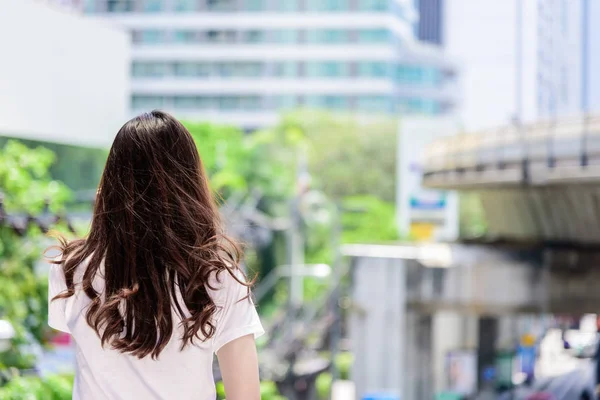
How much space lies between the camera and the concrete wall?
8.55 m

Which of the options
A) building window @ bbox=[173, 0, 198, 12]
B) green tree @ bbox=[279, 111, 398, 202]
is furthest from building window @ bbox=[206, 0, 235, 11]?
green tree @ bbox=[279, 111, 398, 202]

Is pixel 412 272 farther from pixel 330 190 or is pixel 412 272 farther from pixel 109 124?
pixel 330 190

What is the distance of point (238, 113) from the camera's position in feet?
253

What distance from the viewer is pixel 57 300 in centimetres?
211

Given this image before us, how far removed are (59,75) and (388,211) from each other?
1615 inches

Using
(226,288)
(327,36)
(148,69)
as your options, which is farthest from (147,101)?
(226,288)

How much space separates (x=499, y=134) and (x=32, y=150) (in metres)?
7.23

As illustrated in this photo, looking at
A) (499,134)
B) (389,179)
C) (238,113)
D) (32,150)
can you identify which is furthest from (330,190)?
(32,150)

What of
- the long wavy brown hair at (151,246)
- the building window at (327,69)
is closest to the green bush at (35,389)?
the long wavy brown hair at (151,246)

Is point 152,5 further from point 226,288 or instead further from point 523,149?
point 226,288

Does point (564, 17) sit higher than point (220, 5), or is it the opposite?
point (220, 5)

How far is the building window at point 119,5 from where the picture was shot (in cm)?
7012

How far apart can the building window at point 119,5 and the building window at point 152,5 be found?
1210 millimetres

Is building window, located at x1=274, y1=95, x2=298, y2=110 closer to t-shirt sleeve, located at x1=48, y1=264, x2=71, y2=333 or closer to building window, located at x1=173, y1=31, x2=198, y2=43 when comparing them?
building window, located at x1=173, y1=31, x2=198, y2=43
